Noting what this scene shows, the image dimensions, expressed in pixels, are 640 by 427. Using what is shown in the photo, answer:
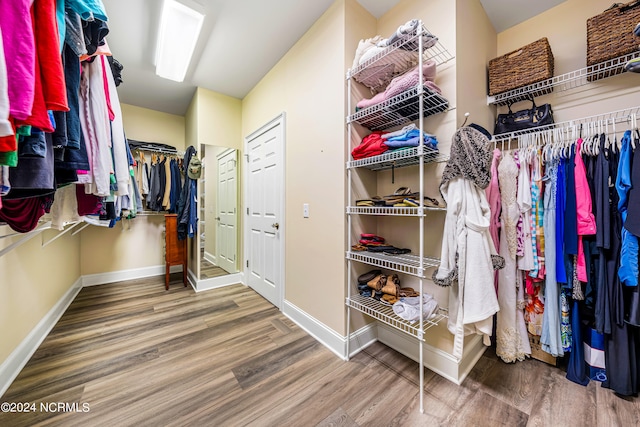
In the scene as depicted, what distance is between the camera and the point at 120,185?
1.21 meters

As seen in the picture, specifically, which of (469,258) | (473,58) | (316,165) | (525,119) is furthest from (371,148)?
(525,119)

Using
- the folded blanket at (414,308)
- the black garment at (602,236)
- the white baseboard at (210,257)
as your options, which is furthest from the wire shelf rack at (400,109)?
the white baseboard at (210,257)

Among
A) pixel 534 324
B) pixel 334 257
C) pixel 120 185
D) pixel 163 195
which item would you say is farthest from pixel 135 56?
pixel 534 324

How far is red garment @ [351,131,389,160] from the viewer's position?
159 centimetres

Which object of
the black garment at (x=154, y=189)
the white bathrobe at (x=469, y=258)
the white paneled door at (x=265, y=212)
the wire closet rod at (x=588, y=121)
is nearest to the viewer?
the white bathrobe at (x=469, y=258)

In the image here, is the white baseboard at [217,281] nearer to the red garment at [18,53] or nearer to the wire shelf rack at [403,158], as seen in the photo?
the wire shelf rack at [403,158]

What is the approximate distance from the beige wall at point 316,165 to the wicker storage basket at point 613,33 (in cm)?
159

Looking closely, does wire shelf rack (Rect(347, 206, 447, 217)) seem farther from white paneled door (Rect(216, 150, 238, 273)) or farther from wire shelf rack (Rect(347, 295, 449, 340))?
white paneled door (Rect(216, 150, 238, 273))

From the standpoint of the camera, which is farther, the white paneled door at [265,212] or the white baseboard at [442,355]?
the white paneled door at [265,212]

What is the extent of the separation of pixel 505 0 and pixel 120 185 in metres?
2.89

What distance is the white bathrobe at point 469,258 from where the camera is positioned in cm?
126

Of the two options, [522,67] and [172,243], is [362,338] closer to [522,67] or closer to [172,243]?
[522,67]

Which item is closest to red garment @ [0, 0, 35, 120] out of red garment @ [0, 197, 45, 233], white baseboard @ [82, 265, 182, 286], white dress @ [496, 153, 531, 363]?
red garment @ [0, 197, 45, 233]

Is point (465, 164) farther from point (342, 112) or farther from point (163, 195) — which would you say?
point (163, 195)
